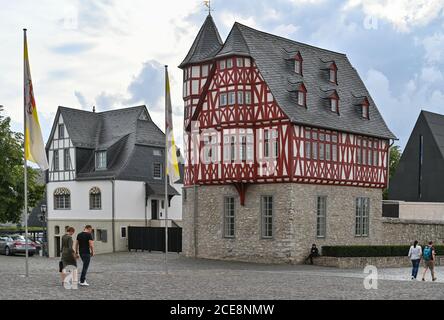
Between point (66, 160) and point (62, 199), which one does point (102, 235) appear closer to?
point (62, 199)

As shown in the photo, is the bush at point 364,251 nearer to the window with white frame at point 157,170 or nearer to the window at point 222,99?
the window at point 222,99

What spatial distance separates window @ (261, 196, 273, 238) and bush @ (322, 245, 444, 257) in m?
2.93

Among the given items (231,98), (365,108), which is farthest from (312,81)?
(231,98)

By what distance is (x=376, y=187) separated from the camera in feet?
149

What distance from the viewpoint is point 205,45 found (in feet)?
157

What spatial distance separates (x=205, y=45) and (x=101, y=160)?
15470mm

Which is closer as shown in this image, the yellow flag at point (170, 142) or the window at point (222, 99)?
the yellow flag at point (170, 142)

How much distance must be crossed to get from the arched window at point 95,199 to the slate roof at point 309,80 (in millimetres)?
20024

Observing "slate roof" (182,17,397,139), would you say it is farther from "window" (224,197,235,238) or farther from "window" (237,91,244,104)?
"window" (224,197,235,238)

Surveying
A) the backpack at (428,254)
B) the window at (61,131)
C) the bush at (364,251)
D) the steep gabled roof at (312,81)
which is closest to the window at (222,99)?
the steep gabled roof at (312,81)

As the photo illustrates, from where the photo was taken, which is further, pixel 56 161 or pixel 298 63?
pixel 56 161

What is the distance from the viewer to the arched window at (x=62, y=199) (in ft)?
195
